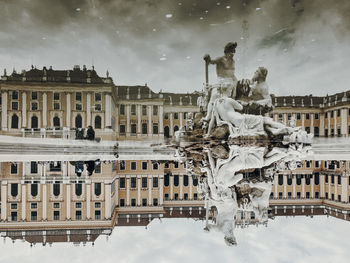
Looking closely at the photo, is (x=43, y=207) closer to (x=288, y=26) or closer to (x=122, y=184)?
(x=122, y=184)

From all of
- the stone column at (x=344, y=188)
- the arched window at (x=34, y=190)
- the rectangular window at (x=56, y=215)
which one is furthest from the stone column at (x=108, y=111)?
the stone column at (x=344, y=188)

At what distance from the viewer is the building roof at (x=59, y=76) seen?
24.3 feet

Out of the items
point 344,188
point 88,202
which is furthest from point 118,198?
point 344,188

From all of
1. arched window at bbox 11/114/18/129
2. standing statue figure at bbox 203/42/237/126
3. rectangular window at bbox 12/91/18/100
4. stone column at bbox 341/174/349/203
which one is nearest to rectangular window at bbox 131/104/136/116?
arched window at bbox 11/114/18/129

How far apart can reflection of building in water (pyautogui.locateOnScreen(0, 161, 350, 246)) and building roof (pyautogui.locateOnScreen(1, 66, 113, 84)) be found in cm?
288

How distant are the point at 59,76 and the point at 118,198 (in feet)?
17.9

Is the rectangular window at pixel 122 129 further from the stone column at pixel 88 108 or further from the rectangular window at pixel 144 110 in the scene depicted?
the stone column at pixel 88 108

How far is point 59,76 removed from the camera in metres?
7.93

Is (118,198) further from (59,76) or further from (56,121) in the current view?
(59,76)

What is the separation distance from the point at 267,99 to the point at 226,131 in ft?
2.25

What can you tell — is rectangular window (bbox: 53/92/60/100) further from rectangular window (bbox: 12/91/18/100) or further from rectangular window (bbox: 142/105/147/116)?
rectangular window (bbox: 142/105/147/116)

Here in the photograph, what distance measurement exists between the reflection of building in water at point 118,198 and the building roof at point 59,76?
9.44 feet

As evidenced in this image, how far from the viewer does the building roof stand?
7418 mm

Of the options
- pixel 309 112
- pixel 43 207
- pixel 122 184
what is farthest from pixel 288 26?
pixel 43 207
